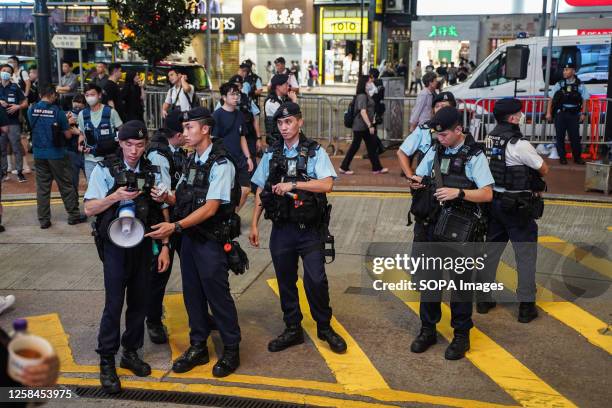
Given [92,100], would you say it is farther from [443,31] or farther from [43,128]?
[443,31]

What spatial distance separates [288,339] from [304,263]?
0.65 meters

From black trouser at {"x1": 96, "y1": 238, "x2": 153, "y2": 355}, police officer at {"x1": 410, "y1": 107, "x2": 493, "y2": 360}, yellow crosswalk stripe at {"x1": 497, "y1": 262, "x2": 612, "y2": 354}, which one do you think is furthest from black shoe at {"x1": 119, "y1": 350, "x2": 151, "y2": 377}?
yellow crosswalk stripe at {"x1": 497, "y1": 262, "x2": 612, "y2": 354}

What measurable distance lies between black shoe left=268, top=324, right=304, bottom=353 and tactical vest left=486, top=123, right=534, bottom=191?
2131 mm

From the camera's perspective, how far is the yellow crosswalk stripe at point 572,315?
20.0ft

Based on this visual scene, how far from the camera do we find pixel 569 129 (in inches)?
537

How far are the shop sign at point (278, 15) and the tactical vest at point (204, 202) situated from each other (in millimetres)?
37618

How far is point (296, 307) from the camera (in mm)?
5980

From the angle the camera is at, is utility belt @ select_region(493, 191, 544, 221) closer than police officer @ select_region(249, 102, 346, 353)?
No

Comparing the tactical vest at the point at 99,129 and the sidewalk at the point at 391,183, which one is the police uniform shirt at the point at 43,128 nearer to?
the tactical vest at the point at 99,129

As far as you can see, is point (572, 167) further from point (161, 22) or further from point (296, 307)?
point (161, 22)

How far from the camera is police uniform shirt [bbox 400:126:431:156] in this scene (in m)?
6.74

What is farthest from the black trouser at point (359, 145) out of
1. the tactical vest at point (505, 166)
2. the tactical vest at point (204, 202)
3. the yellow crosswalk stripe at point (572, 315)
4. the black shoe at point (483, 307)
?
the tactical vest at point (204, 202)

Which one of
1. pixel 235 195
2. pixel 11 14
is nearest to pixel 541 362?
pixel 235 195

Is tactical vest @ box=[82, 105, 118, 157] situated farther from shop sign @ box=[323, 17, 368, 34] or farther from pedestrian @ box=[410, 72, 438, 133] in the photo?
shop sign @ box=[323, 17, 368, 34]
